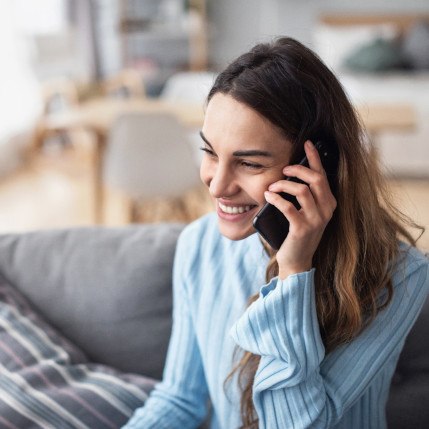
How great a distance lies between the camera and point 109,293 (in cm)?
131

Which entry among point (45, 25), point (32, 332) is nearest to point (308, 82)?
point (32, 332)

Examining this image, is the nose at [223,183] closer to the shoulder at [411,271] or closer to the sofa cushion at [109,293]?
the shoulder at [411,271]

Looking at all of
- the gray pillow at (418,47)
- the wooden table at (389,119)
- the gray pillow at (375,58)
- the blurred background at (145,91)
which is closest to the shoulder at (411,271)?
the blurred background at (145,91)

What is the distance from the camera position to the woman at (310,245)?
80 centimetres

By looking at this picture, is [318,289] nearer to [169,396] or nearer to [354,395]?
[354,395]

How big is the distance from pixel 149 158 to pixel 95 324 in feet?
5.50

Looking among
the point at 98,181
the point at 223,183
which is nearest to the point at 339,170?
the point at 223,183

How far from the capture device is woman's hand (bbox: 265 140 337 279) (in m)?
0.80

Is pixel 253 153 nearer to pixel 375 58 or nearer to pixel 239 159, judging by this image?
pixel 239 159

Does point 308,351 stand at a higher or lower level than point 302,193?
lower

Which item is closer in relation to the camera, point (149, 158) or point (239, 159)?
point (239, 159)

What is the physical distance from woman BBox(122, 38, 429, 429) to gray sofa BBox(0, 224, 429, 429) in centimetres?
32

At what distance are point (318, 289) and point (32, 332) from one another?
64 cm

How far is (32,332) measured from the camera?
1.24 meters
